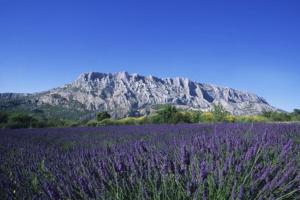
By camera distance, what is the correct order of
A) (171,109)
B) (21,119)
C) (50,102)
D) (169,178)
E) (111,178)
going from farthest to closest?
(50,102) < (21,119) < (171,109) < (111,178) < (169,178)

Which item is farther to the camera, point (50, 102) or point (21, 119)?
point (50, 102)

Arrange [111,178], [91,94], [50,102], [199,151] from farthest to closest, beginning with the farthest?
1. [91,94]
2. [50,102]
3. [199,151]
4. [111,178]

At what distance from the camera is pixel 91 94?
191500 millimetres

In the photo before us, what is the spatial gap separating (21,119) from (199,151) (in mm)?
28070

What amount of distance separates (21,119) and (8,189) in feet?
92.1

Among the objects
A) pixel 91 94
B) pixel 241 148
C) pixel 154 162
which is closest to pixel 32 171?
pixel 154 162

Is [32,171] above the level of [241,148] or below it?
below

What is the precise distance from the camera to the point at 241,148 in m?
2.72

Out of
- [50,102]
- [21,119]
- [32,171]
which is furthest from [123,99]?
[32,171]

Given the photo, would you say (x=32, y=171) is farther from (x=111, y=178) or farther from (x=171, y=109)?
(x=171, y=109)

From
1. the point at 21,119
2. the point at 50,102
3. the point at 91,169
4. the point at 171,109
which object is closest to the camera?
the point at 91,169

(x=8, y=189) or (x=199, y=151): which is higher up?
(x=199, y=151)

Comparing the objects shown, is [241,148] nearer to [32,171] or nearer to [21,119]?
[32,171]

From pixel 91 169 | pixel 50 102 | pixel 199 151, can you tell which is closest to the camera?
pixel 91 169
